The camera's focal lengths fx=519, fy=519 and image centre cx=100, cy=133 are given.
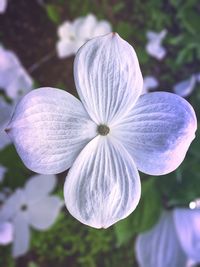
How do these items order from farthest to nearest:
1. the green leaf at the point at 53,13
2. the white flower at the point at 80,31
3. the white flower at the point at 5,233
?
the green leaf at the point at 53,13 < the white flower at the point at 80,31 < the white flower at the point at 5,233

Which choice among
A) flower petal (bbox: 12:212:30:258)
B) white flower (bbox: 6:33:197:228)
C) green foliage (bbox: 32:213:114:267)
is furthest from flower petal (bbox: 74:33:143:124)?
green foliage (bbox: 32:213:114:267)

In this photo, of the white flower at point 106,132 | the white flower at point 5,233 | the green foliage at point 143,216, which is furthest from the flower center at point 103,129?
the green foliage at point 143,216

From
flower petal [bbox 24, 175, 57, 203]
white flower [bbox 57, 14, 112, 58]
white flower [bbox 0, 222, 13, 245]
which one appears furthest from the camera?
white flower [bbox 57, 14, 112, 58]

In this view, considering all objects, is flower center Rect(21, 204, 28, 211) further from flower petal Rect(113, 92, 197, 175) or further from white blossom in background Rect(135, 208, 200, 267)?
flower petal Rect(113, 92, 197, 175)

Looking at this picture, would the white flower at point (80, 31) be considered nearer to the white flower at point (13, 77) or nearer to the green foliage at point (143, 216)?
the white flower at point (13, 77)

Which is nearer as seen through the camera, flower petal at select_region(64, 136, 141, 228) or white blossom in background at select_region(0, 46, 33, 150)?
flower petal at select_region(64, 136, 141, 228)

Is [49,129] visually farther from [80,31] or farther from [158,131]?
[80,31]

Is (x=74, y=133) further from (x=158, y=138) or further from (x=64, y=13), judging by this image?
(x=64, y=13)

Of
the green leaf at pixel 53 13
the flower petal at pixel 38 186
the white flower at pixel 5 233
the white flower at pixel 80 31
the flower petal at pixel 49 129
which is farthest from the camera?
the green leaf at pixel 53 13
